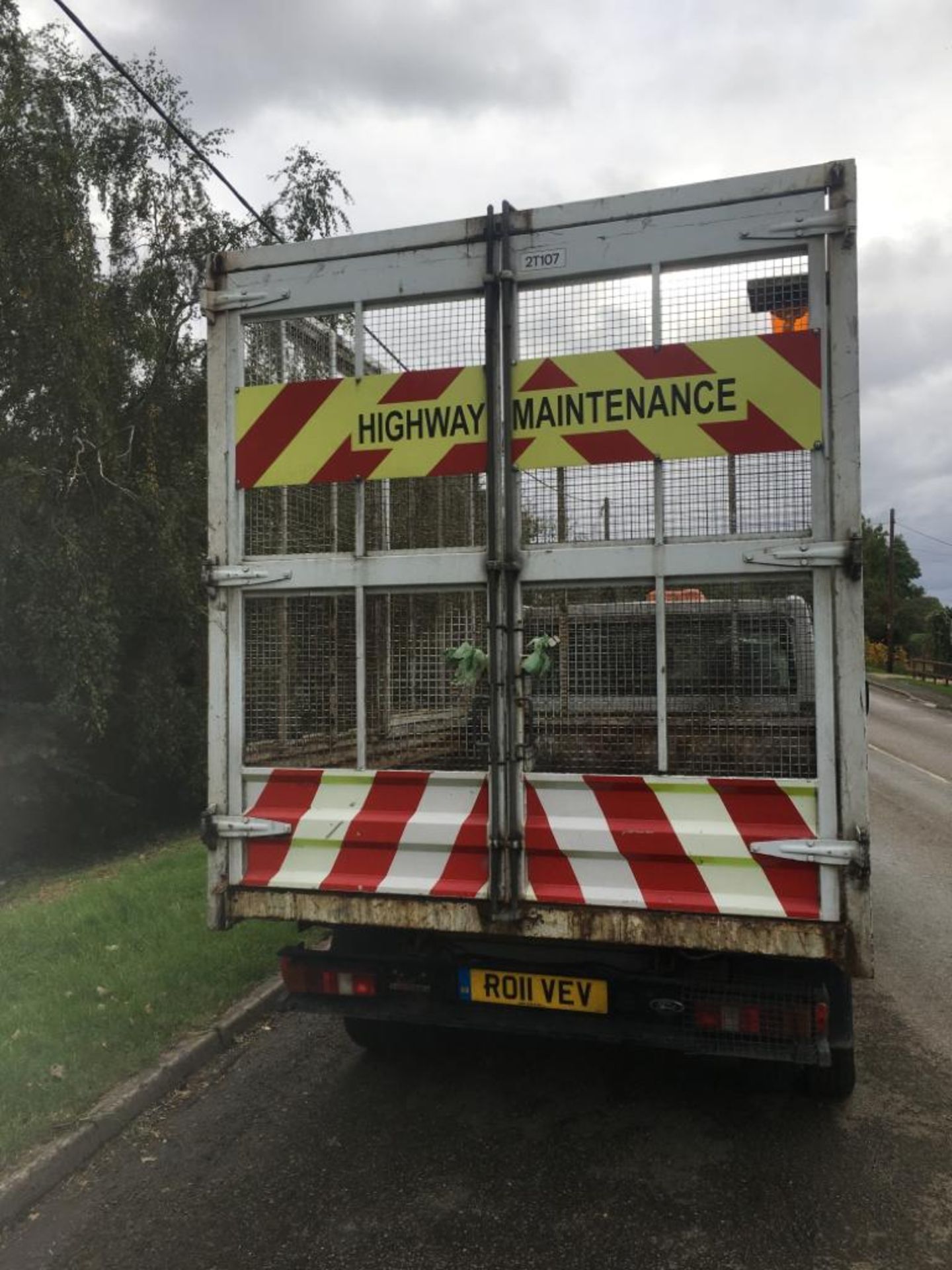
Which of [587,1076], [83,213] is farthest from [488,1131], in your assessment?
[83,213]

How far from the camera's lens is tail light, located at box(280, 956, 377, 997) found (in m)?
3.75

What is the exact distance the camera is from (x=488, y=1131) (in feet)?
12.1

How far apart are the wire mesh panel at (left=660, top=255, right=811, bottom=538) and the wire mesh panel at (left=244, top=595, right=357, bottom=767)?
1.29 m

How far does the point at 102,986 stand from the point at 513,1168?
2.73m

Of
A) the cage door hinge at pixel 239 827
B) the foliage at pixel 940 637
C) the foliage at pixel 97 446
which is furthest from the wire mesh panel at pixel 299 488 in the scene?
the foliage at pixel 940 637

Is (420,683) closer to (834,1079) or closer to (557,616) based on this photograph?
(557,616)

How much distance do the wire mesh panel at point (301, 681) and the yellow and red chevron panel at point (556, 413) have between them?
1.65ft

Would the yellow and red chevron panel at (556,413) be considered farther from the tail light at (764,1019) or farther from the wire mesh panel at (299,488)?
the tail light at (764,1019)

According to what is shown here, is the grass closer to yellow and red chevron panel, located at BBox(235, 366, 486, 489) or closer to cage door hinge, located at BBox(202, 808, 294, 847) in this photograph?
cage door hinge, located at BBox(202, 808, 294, 847)

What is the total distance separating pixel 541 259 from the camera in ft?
10.9

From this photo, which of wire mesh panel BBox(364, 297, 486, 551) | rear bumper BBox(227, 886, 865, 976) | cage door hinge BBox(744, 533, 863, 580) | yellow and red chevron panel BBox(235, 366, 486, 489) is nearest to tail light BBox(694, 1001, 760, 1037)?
rear bumper BBox(227, 886, 865, 976)

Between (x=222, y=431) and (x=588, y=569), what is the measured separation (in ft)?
5.16

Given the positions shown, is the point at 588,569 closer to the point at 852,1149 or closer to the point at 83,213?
the point at 852,1149

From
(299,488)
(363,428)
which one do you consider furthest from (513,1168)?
(363,428)
